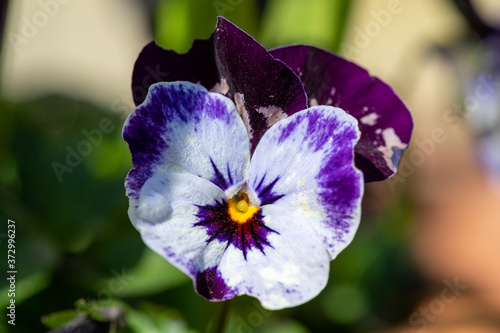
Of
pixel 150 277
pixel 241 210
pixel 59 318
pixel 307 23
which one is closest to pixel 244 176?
pixel 241 210

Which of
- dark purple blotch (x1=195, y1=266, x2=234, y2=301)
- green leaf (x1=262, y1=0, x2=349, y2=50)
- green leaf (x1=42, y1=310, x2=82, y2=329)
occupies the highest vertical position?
dark purple blotch (x1=195, y1=266, x2=234, y2=301)

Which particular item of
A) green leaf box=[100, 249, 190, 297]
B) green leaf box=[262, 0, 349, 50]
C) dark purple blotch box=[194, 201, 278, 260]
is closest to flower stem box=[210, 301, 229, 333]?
dark purple blotch box=[194, 201, 278, 260]

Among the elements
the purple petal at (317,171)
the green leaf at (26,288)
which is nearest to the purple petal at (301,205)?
the purple petal at (317,171)

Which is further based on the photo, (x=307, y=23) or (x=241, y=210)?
(x=307, y=23)

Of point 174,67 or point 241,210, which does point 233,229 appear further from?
point 174,67

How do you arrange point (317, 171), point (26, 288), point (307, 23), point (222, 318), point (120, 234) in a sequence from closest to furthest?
point (317, 171) < point (222, 318) < point (26, 288) < point (120, 234) < point (307, 23)

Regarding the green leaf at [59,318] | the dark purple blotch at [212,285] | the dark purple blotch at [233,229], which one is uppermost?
the dark purple blotch at [233,229]

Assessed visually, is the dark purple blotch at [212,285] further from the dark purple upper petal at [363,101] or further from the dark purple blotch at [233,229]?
the dark purple upper petal at [363,101]

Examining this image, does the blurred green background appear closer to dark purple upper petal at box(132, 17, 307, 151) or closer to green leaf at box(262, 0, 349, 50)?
green leaf at box(262, 0, 349, 50)
